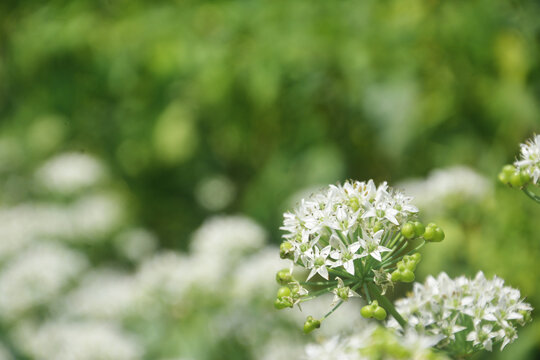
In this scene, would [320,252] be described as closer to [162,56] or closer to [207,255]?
[207,255]

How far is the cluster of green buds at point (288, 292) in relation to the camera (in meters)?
1.04

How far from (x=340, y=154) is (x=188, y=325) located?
1.40 m

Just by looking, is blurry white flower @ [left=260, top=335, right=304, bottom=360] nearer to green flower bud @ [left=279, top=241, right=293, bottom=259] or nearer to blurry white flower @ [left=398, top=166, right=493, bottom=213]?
blurry white flower @ [left=398, top=166, right=493, bottom=213]

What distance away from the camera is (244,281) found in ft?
8.27

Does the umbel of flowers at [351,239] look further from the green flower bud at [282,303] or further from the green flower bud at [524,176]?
the green flower bud at [524,176]

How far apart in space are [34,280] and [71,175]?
121 cm

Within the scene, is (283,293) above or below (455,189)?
below

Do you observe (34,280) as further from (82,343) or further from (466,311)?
(466,311)

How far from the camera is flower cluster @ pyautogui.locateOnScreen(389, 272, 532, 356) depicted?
1003 millimetres

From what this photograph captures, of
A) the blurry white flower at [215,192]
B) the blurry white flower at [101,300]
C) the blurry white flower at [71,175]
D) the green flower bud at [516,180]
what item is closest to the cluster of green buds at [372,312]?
the green flower bud at [516,180]

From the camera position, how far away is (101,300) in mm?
3045

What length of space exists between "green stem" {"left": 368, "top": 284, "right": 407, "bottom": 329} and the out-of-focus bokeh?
115 cm

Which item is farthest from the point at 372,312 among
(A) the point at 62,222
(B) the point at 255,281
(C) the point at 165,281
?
(A) the point at 62,222

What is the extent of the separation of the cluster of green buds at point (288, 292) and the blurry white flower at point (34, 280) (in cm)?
234
